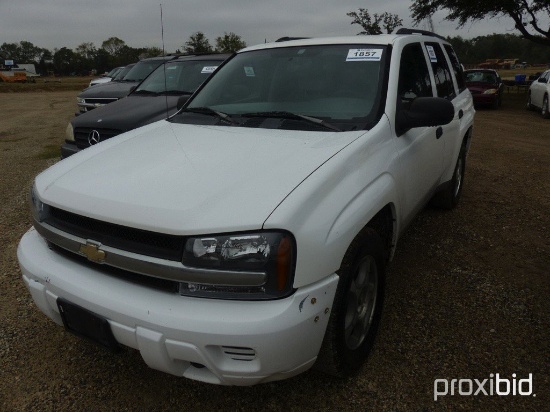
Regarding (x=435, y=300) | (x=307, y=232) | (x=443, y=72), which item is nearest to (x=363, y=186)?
(x=307, y=232)

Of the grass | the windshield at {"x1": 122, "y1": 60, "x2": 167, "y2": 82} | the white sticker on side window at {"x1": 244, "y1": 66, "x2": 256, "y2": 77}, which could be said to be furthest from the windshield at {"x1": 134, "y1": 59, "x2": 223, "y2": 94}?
the white sticker on side window at {"x1": 244, "y1": 66, "x2": 256, "y2": 77}

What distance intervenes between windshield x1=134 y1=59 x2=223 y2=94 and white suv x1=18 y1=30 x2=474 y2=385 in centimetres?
369

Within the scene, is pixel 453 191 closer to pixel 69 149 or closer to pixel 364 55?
pixel 364 55

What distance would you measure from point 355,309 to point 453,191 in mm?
2725

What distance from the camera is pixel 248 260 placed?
1.72m

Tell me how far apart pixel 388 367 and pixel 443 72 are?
2661 millimetres

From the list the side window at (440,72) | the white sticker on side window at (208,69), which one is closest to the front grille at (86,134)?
the white sticker on side window at (208,69)

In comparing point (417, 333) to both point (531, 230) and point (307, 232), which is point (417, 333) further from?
point (531, 230)

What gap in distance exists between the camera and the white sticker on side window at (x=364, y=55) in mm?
2901

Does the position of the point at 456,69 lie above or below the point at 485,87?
above

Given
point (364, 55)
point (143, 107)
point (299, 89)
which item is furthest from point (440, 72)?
point (143, 107)

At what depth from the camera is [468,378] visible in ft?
7.59

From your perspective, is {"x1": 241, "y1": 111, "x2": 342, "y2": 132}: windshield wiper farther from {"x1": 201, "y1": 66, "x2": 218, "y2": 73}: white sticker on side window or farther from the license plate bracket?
{"x1": 201, "y1": 66, "x2": 218, "y2": 73}: white sticker on side window

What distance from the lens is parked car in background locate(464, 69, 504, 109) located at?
1588cm
